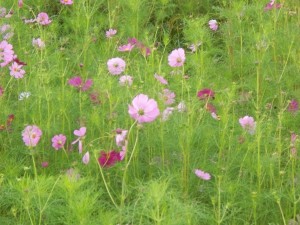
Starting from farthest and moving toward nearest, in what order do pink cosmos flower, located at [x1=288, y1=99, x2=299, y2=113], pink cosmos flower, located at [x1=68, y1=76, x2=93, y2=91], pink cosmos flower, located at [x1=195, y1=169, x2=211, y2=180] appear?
pink cosmos flower, located at [x1=288, y1=99, x2=299, y2=113] < pink cosmos flower, located at [x1=68, y1=76, x2=93, y2=91] < pink cosmos flower, located at [x1=195, y1=169, x2=211, y2=180]

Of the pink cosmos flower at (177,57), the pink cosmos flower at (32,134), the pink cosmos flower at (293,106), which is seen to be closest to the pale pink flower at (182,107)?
the pink cosmos flower at (177,57)

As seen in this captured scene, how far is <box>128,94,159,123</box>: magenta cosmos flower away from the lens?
212 cm

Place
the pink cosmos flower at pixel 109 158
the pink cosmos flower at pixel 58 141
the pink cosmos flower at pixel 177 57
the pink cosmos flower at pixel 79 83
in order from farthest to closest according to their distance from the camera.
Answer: the pink cosmos flower at pixel 79 83 < the pink cosmos flower at pixel 177 57 < the pink cosmos flower at pixel 58 141 < the pink cosmos flower at pixel 109 158

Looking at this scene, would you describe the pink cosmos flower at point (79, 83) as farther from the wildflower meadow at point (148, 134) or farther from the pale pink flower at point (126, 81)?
the pale pink flower at point (126, 81)

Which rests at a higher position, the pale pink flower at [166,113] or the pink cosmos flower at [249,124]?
the pale pink flower at [166,113]

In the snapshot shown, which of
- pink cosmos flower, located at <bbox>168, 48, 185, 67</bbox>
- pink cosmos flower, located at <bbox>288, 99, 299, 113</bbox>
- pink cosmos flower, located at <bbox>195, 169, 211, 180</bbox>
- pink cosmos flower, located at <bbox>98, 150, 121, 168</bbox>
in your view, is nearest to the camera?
pink cosmos flower, located at <bbox>98, 150, 121, 168</bbox>

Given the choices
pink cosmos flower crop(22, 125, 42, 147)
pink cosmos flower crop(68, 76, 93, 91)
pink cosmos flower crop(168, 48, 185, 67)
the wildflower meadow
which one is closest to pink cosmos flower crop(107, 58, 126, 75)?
the wildflower meadow

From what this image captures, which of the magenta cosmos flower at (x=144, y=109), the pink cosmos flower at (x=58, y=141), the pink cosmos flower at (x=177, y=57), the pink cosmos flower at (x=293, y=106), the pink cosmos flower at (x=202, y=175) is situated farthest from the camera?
the pink cosmos flower at (x=293, y=106)

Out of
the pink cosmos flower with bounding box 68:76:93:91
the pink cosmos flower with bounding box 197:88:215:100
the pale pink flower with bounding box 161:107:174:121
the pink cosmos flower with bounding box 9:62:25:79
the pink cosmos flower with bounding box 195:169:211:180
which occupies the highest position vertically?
the pink cosmos flower with bounding box 9:62:25:79

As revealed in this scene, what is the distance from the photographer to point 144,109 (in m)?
2.13

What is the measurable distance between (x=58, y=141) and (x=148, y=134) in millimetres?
356

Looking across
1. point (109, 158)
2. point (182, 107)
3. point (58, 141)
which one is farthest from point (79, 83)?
point (109, 158)

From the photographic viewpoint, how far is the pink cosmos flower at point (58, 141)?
254 cm

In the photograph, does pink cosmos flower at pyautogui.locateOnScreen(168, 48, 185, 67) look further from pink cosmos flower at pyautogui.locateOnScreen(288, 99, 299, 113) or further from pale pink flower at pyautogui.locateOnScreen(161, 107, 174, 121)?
pink cosmos flower at pyautogui.locateOnScreen(288, 99, 299, 113)
